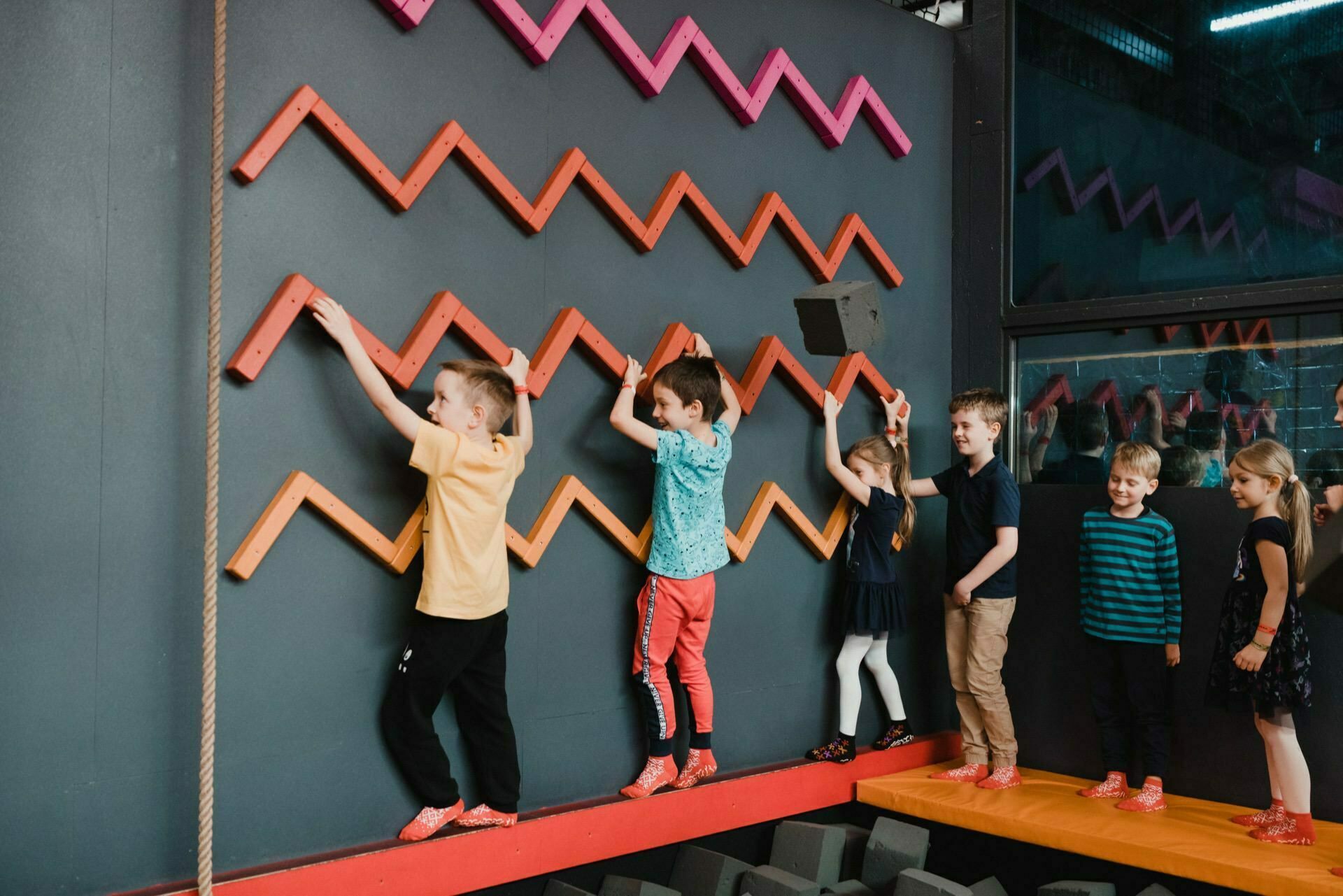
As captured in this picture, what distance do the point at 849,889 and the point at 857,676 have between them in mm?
672

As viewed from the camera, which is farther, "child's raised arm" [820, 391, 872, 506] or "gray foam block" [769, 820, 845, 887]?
"child's raised arm" [820, 391, 872, 506]

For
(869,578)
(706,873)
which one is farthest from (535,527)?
(869,578)

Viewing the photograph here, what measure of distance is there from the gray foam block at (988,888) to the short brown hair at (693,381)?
4.66 ft

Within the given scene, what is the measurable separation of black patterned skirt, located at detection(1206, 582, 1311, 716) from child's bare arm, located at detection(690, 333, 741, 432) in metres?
1.41

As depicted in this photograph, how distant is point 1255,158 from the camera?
3.31m

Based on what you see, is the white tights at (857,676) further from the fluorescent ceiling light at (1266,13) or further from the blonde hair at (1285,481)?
the fluorescent ceiling light at (1266,13)

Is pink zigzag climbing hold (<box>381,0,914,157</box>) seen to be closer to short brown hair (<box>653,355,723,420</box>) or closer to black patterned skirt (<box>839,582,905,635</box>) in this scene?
short brown hair (<box>653,355,723,420</box>)

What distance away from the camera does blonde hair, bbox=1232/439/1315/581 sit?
113 inches

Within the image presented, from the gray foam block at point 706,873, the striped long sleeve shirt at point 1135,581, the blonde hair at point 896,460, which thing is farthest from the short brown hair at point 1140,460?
the gray foam block at point 706,873

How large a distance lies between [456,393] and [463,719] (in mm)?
777

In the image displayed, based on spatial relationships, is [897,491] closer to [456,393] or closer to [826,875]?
[826,875]

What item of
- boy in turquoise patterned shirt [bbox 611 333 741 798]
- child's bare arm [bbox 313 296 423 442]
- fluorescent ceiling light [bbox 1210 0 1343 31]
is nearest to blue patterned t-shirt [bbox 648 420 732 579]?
boy in turquoise patterned shirt [bbox 611 333 741 798]

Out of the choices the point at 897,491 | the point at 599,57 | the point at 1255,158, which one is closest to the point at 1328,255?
the point at 1255,158

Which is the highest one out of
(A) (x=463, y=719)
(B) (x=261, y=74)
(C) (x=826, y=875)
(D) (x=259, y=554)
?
(B) (x=261, y=74)
